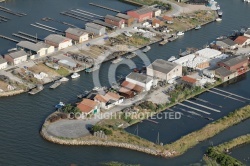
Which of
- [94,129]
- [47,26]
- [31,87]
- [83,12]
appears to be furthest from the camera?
[83,12]

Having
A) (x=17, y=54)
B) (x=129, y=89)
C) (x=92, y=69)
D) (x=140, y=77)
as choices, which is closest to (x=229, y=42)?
(x=140, y=77)

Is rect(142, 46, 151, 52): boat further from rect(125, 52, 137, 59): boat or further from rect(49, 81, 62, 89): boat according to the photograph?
rect(49, 81, 62, 89): boat

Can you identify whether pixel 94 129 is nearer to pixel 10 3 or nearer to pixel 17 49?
pixel 17 49

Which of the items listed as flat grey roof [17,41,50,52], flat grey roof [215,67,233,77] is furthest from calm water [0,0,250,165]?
flat grey roof [17,41,50,52]

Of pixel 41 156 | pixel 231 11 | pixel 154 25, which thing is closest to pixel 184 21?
pixel 154 25

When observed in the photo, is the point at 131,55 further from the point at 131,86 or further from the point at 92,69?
the point at 131,86

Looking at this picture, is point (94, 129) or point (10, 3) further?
point (10, 3)

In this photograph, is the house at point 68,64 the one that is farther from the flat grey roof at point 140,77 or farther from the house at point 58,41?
the flat grey roof at point 140,77
